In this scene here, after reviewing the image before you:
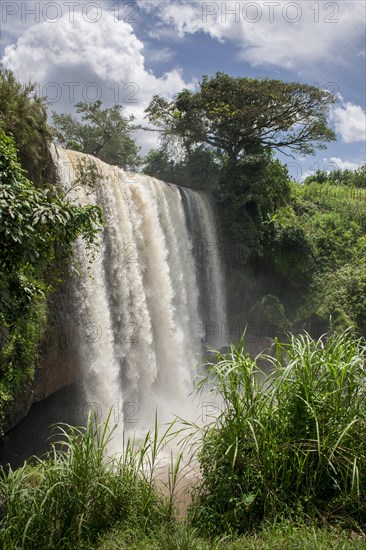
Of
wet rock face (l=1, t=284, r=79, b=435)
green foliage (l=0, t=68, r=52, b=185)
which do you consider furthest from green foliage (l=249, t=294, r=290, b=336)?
green foliage (l=0, t=68, r=52, b=185)

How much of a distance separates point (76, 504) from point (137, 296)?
8429 millimetres

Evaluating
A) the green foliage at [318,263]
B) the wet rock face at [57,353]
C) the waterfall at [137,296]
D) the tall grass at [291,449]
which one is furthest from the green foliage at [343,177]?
the tall grass at [291,449]

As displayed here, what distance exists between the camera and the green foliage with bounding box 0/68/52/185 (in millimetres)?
8773

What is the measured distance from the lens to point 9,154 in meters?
5.21

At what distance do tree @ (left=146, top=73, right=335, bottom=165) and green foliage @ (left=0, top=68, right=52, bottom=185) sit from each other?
32.4ft

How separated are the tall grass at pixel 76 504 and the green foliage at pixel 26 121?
614 cm

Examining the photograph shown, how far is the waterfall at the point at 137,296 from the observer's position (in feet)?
35.7

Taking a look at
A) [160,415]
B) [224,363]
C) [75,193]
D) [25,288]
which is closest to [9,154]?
[25,288]

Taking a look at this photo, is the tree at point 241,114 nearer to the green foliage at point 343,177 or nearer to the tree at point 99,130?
the tree at point 99,130

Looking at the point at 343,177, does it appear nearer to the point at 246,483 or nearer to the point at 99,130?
the point at 99,130

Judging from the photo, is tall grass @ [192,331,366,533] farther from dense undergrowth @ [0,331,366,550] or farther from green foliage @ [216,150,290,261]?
green foliage @ [216,150,290,261]

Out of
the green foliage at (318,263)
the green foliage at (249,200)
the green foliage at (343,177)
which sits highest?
the green foliage at (343,177)

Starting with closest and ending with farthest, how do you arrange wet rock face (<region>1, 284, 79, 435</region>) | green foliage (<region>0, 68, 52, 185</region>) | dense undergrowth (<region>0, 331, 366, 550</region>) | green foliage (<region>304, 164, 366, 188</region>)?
dense undergrowth (<region>0, 331, 366, 550</region>), green foliage (<region>0, 68, 52, 185</region>), wet rock face (<region>1, 284, 79, 435</region>), green foliage (<region>304, 164, 366, 188</region>)

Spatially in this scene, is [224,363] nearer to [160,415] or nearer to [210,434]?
[210,434]
